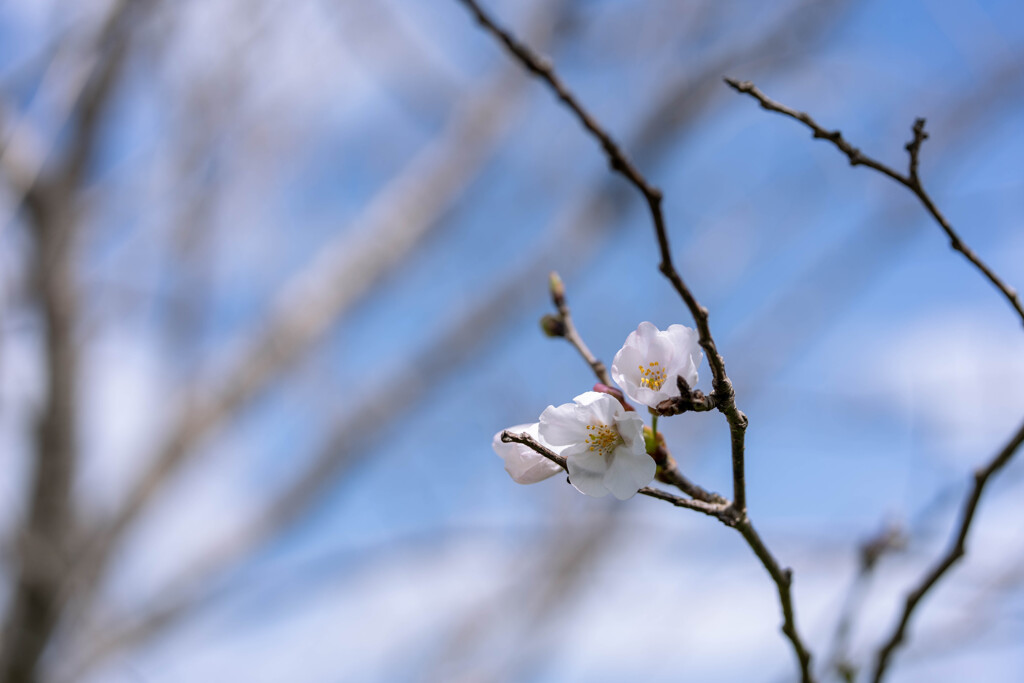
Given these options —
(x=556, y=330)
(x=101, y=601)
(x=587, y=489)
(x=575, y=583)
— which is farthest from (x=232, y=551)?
(x=587, y=489)

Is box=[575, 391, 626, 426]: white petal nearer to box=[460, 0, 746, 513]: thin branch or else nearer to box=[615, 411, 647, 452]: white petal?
box=[615, 411, 647, 452]: white petal

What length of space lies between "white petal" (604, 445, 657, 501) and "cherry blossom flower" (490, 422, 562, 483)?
61mm

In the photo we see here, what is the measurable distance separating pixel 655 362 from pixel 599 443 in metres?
0.11

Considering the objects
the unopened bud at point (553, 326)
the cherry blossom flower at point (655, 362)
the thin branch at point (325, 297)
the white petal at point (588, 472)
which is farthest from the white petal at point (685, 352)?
the thin branch at point (325, 297)

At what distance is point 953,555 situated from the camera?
27.4 inches

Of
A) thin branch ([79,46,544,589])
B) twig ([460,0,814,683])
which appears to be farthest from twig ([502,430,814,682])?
thin branch ([79,46,544,589])

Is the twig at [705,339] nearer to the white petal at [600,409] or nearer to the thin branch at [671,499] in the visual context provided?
the thin branch at [671,499]

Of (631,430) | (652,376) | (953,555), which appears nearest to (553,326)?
(652,376)

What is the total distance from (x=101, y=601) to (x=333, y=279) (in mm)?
Result: 1585

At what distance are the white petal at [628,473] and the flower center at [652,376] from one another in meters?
0.09

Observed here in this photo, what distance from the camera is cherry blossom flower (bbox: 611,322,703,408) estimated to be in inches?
24.6

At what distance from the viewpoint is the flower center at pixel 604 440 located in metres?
0.61

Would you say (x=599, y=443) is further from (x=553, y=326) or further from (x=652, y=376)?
(x=553, y=326)

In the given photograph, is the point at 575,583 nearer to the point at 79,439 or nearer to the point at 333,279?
the point at 333,279
